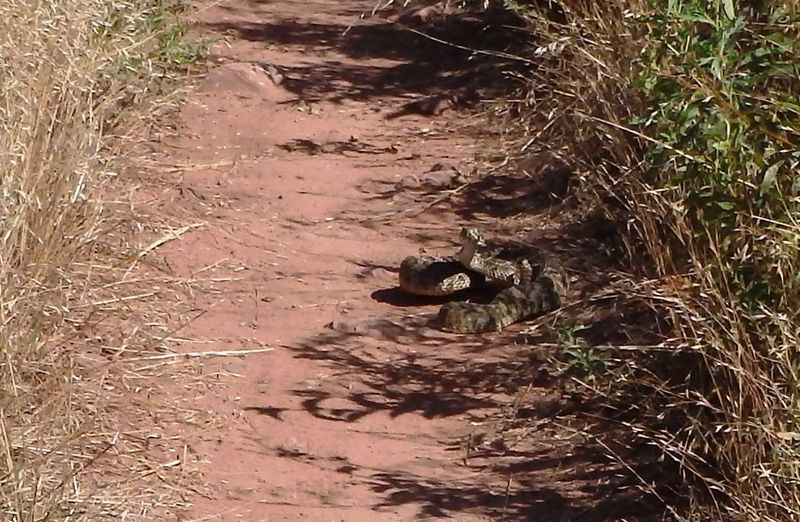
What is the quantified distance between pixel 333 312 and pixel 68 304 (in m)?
1.33

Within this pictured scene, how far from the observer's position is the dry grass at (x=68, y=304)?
3.64 metres

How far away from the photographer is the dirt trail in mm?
4184

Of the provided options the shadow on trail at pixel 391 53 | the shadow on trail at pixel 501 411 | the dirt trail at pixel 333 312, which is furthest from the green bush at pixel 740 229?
the shadow on trail at pixel 391 53

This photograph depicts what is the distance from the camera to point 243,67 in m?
7.84

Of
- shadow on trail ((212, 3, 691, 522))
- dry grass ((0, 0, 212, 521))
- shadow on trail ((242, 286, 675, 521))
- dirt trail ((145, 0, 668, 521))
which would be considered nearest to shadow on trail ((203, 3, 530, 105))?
dirt trail ((145, 0, 668, 521))

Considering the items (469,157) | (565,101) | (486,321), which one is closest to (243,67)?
(469,157)

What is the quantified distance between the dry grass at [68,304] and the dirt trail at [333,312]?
0.26 m

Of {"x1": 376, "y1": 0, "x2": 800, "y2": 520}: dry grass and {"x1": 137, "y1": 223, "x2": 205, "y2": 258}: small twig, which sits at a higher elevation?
{"x1": 376, "y1": 0, "x2": 800, "y2": 520}: dry grass

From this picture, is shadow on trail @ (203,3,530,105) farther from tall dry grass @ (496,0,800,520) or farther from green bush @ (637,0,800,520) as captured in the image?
green bush @ (637,0,800,520)

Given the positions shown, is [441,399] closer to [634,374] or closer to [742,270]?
[634,374]

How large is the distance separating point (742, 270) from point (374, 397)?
160 centimetres

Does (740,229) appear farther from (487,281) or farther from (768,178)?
(487,281)

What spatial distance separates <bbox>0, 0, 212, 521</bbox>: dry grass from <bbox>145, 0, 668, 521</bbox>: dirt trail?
0.26 meters

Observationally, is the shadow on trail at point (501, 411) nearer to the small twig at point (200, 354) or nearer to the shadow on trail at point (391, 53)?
the small twig at point (200, 354)
